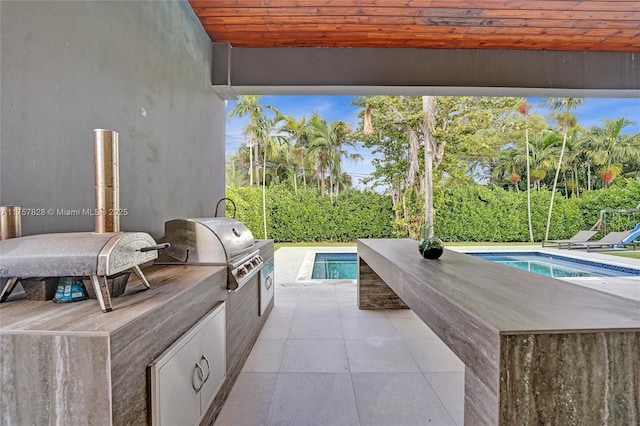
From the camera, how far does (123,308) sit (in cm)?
106

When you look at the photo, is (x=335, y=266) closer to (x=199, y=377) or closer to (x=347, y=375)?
(x=347, y=375)

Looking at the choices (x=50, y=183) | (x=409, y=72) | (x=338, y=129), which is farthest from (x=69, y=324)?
(x=338, y=129)

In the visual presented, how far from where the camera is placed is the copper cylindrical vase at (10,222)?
1.12m

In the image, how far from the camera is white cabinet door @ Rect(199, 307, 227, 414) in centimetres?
146

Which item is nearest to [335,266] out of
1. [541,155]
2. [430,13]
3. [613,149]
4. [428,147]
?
[428,147]

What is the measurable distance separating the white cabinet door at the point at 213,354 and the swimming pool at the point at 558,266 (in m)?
5.54

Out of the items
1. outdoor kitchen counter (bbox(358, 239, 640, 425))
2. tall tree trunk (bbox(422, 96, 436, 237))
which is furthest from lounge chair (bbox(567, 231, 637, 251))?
→ outdoor kitchen counter (bbox(358, 239, 640, 425))

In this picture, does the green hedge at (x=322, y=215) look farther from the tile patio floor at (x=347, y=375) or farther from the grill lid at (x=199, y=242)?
the grill lid at (x=199, y=242)

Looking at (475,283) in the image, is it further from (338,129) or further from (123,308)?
(338,129)

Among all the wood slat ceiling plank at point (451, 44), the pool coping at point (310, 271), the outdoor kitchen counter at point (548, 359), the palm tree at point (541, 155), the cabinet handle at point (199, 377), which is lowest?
the pool coping at point (310, 271)

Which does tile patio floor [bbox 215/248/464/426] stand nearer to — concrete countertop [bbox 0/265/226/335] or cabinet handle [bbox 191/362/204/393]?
cabinet handle [bbox 191/362/204/393]

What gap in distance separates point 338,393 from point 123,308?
141 centimetres

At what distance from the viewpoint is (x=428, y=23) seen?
9.74 feet

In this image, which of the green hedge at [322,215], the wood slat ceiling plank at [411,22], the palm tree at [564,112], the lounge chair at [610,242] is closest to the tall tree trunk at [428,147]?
the green hedge at [322,215]
